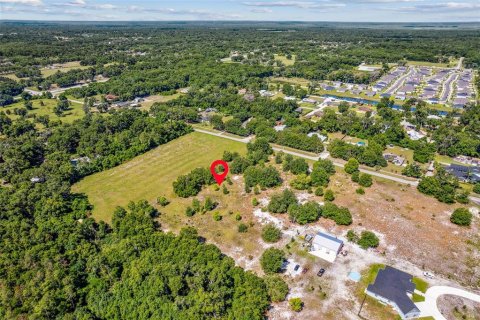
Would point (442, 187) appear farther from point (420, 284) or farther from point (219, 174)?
point (219, 174)

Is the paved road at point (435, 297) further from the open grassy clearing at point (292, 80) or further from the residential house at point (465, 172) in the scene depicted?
the open grassy clearing at point (292, 80)

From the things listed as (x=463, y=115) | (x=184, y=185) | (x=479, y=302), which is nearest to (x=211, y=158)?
(x=184, y=185)

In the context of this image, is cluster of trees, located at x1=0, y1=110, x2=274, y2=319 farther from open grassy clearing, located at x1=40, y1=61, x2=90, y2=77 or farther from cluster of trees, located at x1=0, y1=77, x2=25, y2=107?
open grassy clearing, located at x1=40, y1=61, x2=90, y2=77

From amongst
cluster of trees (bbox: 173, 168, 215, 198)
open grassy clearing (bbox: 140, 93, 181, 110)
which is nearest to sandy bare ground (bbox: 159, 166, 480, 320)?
cluster of trees (bbox: 173, 168, 215, 198)

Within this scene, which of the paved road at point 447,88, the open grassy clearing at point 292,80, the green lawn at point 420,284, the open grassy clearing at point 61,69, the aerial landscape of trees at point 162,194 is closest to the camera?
the aerial landscape of trees at point 162,194

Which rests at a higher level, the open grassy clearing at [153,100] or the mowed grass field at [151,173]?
the open grassy clearing at [153,100]

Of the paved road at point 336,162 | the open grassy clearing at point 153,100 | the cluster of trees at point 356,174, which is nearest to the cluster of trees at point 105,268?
the cluster of trees at point 356,174

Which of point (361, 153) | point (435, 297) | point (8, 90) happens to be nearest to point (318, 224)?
point (435, 297)
